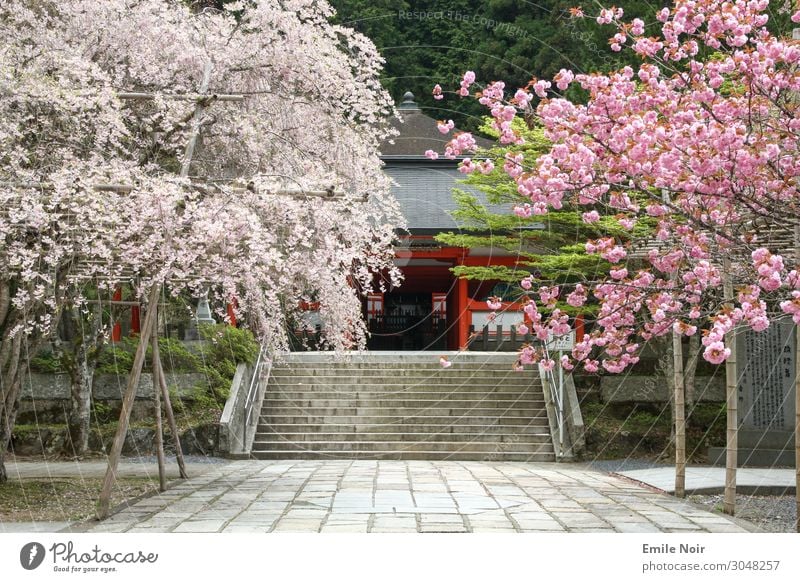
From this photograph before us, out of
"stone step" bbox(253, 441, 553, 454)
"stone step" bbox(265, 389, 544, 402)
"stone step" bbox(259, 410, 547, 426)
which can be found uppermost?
"stone step" bbox(265, 389, 544, 402)

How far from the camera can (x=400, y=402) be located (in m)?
12.7

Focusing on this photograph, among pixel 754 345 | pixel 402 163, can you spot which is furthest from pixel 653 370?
pixel 402 163

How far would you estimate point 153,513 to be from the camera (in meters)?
6.64

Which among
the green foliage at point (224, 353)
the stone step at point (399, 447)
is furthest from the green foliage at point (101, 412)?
the stone step at point (399, 447)

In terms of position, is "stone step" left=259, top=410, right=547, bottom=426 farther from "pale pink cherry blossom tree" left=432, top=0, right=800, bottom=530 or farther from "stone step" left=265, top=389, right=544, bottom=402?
"pale pink cherry blossom tree" left=432, top=0, right=800, bottom=530

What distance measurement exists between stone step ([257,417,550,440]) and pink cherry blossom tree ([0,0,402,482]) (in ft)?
8.72

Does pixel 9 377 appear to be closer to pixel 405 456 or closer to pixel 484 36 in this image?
A: pixel 405 456

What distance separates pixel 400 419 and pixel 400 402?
1.61ft

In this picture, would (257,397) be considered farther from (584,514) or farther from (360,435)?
(584,514)

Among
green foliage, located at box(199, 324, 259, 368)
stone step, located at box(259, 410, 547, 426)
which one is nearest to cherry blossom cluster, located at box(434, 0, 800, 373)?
stone step, located at box(259, 410, 547, 426)

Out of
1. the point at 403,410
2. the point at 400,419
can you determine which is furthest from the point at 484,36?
the point at 400,419

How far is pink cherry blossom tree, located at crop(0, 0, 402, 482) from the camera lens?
679 cm

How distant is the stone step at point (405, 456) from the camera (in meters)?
11.3

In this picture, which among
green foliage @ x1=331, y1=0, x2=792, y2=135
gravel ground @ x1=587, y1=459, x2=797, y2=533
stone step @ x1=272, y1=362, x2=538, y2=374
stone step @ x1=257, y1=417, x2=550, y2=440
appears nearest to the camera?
gravel ground @ x1=587, y1=459, x2=797, y2=533
